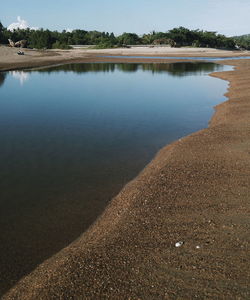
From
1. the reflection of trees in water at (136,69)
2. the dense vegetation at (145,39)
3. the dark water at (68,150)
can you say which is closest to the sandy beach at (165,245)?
the dark water at (68,150)

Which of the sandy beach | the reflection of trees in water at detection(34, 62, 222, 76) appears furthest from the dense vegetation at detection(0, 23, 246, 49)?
the sandy beach

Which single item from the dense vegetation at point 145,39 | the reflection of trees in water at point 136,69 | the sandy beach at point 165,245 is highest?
the dense vegetation at point 145,39

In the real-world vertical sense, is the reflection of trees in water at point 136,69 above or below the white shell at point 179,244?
above

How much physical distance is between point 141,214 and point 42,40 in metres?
143

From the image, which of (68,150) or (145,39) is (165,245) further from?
(145,39)

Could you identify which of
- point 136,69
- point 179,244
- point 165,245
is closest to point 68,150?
point 165,245

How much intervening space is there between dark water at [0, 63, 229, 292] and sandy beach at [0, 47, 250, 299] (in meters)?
0.83

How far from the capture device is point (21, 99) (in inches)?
1194

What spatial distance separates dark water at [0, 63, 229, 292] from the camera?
368 inches

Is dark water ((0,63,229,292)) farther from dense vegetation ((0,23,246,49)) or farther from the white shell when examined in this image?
dense vegetation ((0,23,246,49))

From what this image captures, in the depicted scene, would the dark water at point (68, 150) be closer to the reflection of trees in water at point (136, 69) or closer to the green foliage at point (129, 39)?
the reflection of trees in water at point (136, 69)

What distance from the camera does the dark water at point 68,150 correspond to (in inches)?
368

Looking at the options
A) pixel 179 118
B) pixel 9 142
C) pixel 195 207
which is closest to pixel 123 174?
pixel 195 207

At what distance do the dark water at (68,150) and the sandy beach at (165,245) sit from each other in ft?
2.71
